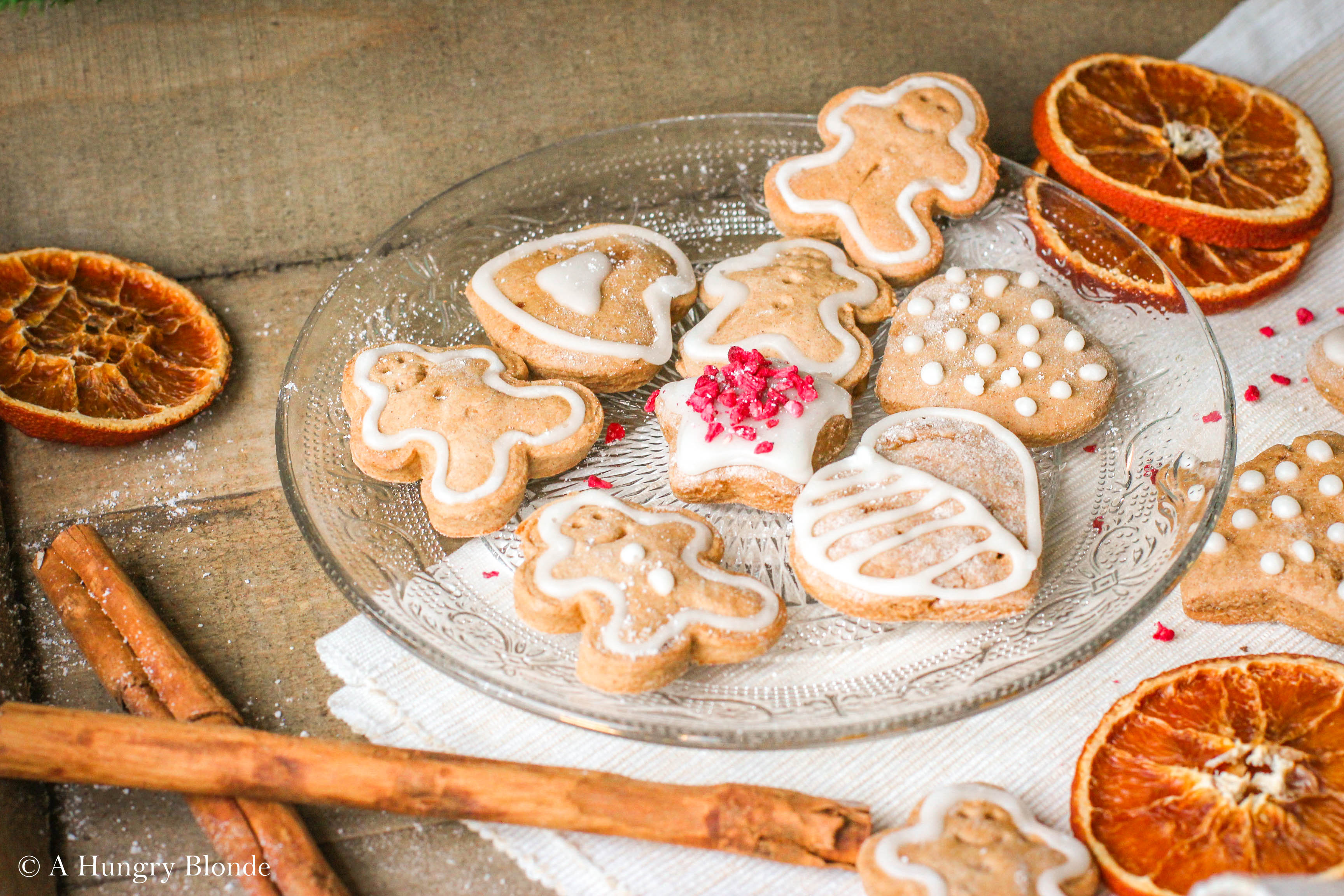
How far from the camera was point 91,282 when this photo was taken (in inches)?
102

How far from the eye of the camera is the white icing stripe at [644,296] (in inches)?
90.7

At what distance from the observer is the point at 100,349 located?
2.44m

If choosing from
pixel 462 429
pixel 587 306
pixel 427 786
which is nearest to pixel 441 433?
pixel 462 429

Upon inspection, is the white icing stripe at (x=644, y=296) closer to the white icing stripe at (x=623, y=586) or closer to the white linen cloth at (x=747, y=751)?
the white icing stripe at (x=623, y=586)

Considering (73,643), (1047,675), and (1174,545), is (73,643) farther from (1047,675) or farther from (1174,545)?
(1174,545)

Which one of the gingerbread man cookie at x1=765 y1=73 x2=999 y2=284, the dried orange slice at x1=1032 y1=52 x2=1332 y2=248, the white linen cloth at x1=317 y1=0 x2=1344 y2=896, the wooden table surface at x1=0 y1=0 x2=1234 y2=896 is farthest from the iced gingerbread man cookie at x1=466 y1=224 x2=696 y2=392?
the dried orange slice at x1=1032 y1=52 x2=1332 y2=248

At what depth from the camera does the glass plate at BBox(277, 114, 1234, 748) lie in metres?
1.87

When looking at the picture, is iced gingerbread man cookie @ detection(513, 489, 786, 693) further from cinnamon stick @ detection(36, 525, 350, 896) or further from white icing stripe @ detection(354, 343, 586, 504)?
cinnamon stick @ detection(36, 525, 350, 896)

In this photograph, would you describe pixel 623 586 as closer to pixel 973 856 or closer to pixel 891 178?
pixel 973 856

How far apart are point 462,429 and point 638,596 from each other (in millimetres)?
515

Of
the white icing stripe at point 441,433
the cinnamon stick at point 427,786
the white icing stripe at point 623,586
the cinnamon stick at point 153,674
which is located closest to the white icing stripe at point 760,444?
the white icing stripe at point 623,586

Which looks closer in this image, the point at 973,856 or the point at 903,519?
the point at 973,856

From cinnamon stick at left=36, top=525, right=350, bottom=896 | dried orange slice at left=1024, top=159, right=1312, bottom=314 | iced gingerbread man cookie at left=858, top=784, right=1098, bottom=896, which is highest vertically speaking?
dried orange slice at left=1024, top=159, right=1312, bottom=314

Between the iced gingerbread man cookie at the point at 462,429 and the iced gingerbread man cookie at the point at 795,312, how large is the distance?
302 millimetres
